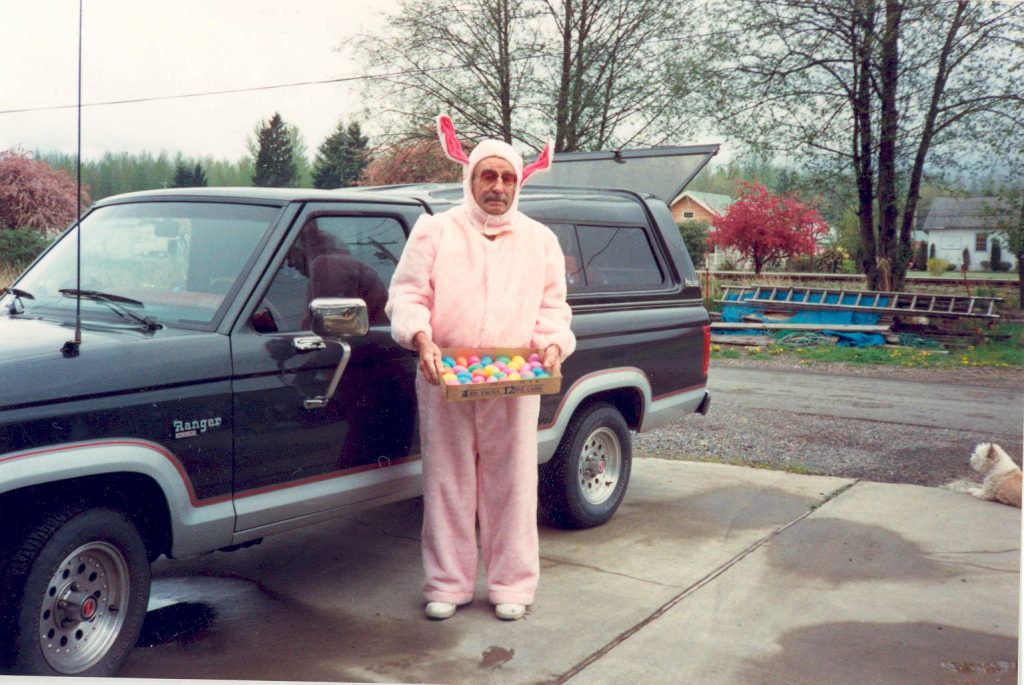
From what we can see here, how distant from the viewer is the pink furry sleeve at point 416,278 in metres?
3.99

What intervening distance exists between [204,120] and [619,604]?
306 centimetres

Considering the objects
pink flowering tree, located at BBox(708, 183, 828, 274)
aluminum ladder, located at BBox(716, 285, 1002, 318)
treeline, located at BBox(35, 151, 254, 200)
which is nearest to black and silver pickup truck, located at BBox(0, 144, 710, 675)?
treeline, located at BBox(35, 151, 254, 200)

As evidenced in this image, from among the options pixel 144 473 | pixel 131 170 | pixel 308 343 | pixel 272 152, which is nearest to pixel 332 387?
pixel 308 343

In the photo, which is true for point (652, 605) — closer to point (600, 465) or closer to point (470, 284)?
point (600, 465)

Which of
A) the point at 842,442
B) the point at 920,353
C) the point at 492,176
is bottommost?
the point at 842,442

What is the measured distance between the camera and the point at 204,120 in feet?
15.8

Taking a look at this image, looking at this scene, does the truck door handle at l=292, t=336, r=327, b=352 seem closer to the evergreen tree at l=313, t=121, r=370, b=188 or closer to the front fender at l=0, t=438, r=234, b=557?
the front fender at l=0, t=438, r=234, b=557

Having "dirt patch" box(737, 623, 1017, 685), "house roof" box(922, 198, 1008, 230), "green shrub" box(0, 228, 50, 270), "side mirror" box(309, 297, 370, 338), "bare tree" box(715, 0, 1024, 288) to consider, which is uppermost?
"bare tree" box(715, 0, 1024, 288)

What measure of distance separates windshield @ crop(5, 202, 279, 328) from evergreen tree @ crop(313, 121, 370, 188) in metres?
1.33

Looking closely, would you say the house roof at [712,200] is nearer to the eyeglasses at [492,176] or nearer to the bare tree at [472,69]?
the bare tree at [472,69]

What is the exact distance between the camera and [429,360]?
3822 mm

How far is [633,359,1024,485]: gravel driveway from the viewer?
676 centimetres

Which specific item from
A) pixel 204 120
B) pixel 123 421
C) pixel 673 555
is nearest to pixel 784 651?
pixel 673 555

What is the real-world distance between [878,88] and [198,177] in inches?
159
